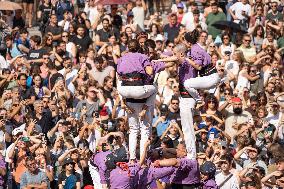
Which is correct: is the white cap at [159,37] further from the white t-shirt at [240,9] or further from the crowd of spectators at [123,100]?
the white t-shirt at [240,9]

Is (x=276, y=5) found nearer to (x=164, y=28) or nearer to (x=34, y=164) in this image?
(x=164, y=28)

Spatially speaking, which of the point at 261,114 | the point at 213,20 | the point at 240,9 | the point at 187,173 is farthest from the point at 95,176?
the point at 240,9

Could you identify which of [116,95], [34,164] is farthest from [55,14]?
[34,164]

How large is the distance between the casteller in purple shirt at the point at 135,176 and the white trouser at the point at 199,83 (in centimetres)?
126

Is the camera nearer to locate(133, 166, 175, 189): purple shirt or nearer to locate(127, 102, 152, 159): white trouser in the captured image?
locate(127, 102, 152, 159): white trouser

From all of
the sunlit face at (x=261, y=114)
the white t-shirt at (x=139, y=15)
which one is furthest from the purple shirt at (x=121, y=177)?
the white t-shirt at (x=139, y=15)

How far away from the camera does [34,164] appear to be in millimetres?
17750

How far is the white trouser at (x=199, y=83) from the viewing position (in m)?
16.5

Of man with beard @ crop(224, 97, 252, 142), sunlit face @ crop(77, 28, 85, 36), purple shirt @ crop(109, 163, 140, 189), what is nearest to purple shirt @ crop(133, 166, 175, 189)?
purple shirt @ crop(109, 163, 140, 189)

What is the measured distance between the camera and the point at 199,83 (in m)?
16.5

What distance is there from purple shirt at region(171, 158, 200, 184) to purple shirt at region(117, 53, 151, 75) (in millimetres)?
1587

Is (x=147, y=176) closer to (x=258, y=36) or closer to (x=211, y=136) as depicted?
(x=211, y=136)

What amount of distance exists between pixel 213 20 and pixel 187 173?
960 centimetres

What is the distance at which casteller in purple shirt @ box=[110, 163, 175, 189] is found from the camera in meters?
15.9
